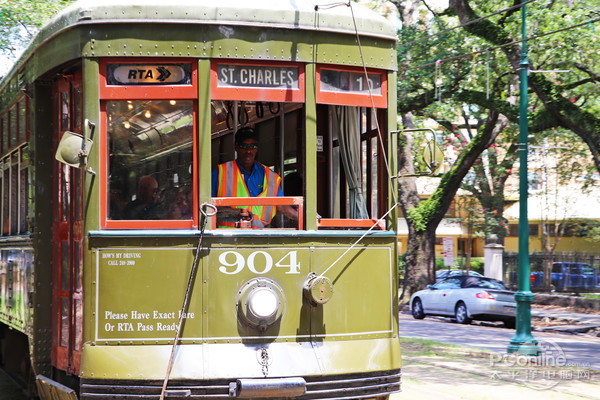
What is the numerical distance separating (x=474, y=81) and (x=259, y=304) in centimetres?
1709

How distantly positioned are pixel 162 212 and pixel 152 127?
1.97ft

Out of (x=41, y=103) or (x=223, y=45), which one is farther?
(x=41, y=103)

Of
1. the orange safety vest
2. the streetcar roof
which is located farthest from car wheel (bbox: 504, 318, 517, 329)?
the streetcar roof

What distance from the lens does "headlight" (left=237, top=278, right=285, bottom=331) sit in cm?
648

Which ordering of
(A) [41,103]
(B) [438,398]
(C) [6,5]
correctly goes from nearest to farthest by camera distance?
(A) [41,103], (B) [438,398], (C) [6,5]

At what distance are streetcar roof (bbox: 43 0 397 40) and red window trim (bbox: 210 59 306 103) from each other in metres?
0.27

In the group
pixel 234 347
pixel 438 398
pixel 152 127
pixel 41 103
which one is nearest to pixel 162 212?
pixel 152 127

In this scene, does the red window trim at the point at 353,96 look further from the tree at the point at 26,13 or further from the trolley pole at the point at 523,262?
the tree at the point at 26,13

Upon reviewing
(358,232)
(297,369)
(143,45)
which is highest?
(143,45)

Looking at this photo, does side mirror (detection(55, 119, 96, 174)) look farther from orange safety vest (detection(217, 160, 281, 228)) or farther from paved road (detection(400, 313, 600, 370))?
paved road (detection(400, 313, 600, 370))

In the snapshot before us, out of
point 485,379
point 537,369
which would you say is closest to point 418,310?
point 537,369

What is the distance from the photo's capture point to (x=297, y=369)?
648cm

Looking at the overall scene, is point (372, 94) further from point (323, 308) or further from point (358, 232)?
point (323, 308)

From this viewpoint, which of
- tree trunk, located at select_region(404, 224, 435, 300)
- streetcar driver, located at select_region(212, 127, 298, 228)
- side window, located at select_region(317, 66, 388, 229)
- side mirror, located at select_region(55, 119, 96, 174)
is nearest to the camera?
side mirror, located at select_region(55, 119, 96, 174)
